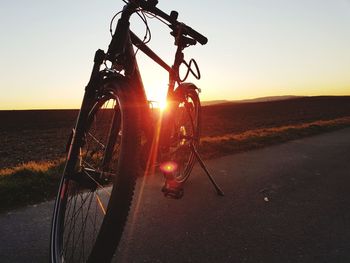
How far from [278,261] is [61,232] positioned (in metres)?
1.59

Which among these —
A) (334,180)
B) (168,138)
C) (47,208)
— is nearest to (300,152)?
(334,180)

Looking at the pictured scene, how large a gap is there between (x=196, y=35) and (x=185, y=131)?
4.10 feet

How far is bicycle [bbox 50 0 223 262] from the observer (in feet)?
6.39

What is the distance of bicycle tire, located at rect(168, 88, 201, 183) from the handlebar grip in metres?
0.59

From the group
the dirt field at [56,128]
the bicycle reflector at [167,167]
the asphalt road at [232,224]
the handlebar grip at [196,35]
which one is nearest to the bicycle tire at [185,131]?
the bicycle reflector at [167,167]

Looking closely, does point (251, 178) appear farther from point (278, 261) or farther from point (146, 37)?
point (146, 37)

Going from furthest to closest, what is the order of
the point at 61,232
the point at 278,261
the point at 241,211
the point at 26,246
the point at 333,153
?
1. the point at 333,153
2. the point at 241,211
3. the point at 26,246
4. the point at 278,261
5. the point at 61,232

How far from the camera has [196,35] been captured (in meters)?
3.72

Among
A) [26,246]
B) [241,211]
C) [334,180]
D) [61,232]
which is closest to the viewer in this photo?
[61,232]

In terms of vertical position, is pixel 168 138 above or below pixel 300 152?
above

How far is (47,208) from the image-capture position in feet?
12.8

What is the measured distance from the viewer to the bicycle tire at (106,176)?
1.93 meters

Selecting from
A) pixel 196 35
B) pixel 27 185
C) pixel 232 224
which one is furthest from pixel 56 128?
pixel 232 224

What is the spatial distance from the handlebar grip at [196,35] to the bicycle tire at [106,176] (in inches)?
55.3
